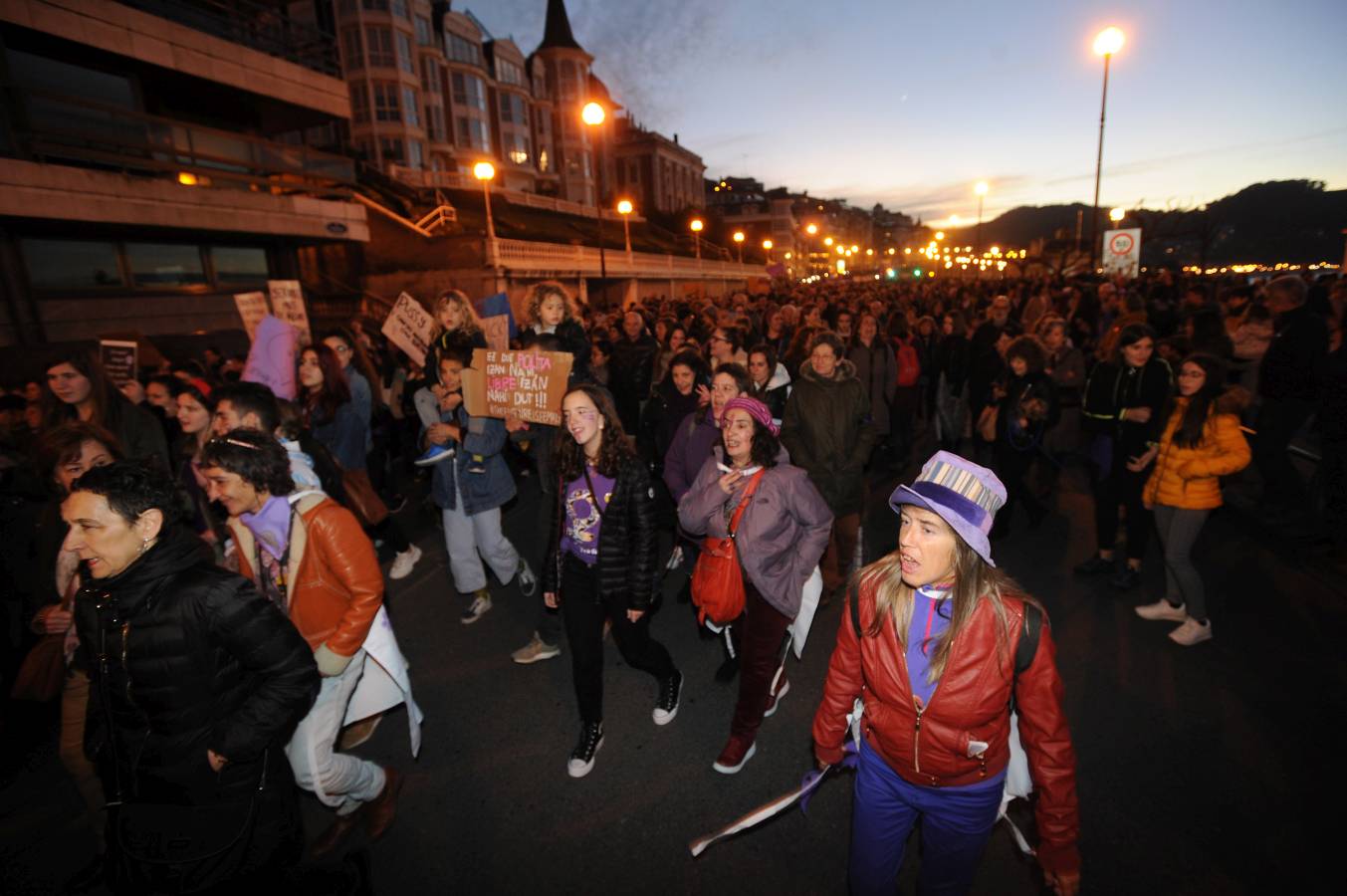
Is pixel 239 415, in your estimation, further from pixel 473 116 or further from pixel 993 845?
pixel 473 116

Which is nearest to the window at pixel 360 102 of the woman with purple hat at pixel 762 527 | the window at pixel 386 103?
the window at pixel 386 103

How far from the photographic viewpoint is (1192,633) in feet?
14.6

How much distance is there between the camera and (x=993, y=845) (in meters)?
3.01

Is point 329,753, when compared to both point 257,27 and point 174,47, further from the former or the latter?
point 257,27

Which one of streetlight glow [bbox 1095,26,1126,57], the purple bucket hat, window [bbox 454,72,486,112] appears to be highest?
window [bbox 454,72,486,112]

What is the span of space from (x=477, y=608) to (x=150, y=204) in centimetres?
1561

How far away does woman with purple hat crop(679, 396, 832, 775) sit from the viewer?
3.27m

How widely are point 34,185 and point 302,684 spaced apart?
16720mm

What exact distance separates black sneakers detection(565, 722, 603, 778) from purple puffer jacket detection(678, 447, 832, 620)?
4.52 ft

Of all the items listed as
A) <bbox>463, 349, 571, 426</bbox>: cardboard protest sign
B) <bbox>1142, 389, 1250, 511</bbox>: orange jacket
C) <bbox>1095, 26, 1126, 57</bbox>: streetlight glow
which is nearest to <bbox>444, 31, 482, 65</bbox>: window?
<bbox>1095, 26, 1126, 57</bbox>: streetlight glow

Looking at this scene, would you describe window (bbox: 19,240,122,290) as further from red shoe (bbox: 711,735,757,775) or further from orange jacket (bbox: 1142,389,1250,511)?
orange jacket (bbox: 1142,389,1250,511)

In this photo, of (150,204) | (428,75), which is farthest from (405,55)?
(150,204)

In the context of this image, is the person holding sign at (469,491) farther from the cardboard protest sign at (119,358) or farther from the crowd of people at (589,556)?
the cardboard protest sign at (119,358)

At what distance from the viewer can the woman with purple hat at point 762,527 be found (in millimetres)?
3268
